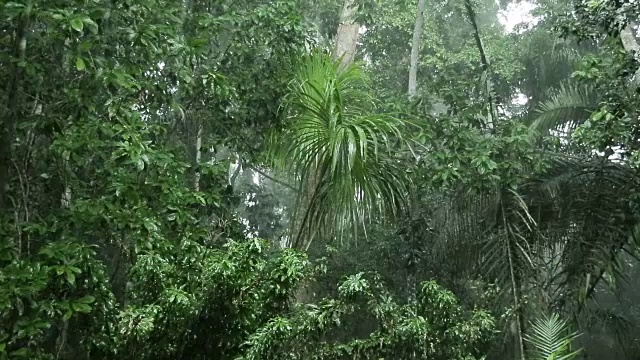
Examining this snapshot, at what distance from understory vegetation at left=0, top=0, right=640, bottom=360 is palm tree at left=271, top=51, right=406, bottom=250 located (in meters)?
0.01

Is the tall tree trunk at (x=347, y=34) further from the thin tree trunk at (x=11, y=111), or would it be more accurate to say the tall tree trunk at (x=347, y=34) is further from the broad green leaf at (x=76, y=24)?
the broad green leaf at (x=76, y=24)

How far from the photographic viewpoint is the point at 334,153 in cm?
372

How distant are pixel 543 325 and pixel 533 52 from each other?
28.2 ft

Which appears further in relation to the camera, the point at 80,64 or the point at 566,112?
the point at 566,112

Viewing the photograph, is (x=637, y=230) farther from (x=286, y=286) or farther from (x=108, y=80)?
(x=108, y=80)

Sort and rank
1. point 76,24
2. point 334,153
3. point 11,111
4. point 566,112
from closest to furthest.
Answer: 1. point 76,24
2. point 11,111
3. point 334,153
4. point 566,112

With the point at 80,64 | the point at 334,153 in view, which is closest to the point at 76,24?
the point at 80,64

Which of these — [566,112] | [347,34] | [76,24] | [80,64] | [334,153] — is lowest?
[334,153]

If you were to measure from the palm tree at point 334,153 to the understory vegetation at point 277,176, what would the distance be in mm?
13

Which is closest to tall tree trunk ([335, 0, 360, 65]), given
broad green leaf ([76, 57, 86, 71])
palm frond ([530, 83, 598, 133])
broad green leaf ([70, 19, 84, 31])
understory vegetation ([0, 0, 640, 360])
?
understory vegetation ([0, 0, 640, 360])

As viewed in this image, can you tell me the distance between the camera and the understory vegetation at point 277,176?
10.3 feet

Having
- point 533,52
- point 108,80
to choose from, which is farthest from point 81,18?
point 533,52

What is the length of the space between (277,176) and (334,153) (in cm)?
112

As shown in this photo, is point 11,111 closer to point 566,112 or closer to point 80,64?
point 80,64
